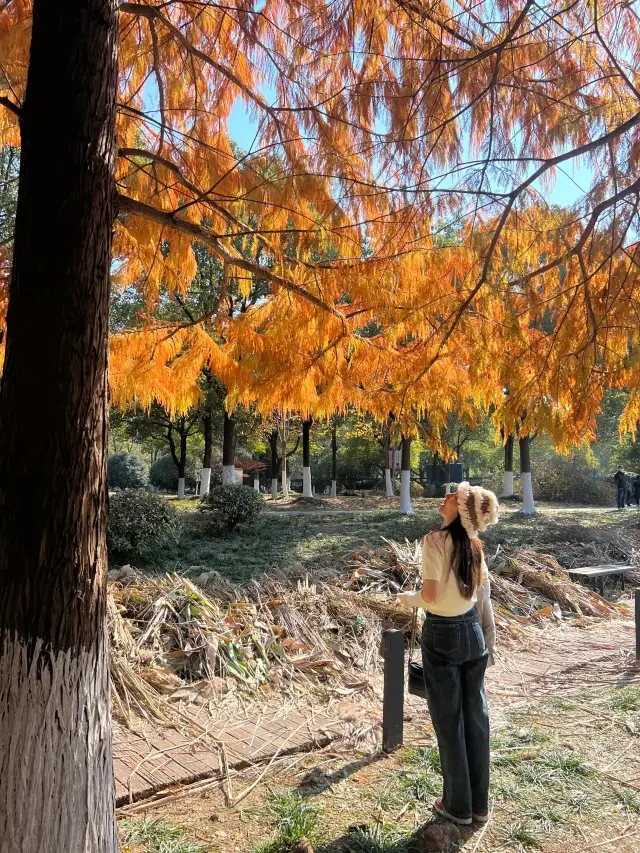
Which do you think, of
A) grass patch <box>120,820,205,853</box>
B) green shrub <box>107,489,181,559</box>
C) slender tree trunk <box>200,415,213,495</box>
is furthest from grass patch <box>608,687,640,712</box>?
slender tree trunk <box>200,415,213,495</box>

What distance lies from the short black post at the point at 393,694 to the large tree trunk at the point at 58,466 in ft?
6.70

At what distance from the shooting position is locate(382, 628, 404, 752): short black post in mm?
3959

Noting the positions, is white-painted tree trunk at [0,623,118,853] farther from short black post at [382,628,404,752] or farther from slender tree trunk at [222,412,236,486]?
slender tree trunk at [222,412,236,486]

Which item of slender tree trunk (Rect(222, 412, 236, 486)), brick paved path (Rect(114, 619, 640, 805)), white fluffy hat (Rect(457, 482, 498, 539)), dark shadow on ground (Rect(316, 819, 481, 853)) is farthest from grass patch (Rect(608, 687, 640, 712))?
slender tree trunk (Rect(222, 412, 236, 486))

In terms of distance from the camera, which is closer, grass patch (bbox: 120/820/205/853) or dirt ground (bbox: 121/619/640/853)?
grass patch (bbox: 120/820/205/853)

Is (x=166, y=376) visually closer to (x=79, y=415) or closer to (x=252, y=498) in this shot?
(x=79, y=415)

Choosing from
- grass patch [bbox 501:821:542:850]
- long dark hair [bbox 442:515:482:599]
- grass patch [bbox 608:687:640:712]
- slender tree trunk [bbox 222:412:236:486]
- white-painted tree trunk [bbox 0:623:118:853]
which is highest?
slender tree trunk [bbox 222:412:236:486]

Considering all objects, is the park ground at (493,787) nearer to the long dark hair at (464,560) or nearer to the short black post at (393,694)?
the short black post at (393,694)

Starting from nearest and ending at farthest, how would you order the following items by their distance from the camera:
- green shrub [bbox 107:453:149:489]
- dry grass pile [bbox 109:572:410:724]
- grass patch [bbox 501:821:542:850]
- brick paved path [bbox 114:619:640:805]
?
grass patch [bbox 501:821:542:850] < brick paved path [bbox 114:619:640:805] < dry grass pile [bbox 109:572:410:724] < green shrub [bbox 107:453:149:489]

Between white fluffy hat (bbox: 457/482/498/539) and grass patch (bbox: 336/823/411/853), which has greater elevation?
white fluffy hat (bbox: 457/482/498/539)

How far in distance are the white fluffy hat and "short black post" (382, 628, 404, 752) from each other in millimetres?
1303

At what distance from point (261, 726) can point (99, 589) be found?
2.53 m

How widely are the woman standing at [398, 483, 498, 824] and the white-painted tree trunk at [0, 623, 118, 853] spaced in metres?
1.59

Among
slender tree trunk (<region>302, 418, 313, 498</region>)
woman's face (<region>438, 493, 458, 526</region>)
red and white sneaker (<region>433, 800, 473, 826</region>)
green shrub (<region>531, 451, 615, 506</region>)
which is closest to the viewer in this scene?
red and white sneaker (<region>433, 800, 473, 826</region>)
